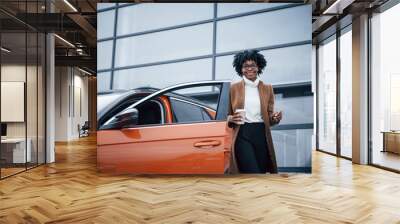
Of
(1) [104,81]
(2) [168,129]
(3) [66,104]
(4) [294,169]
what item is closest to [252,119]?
(4) [294,169]

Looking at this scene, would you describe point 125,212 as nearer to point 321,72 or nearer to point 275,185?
point 275,185

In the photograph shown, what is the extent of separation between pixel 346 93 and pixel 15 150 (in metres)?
6.82

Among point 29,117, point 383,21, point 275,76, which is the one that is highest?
point 383,21

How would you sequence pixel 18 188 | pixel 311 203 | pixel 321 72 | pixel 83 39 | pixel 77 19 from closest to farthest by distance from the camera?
pixel 311 203
pixel 18 188
pixel 77 19
pixel 321 72
pixel 83 39

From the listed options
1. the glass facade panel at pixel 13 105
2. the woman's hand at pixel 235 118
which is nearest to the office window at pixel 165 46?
the woman's hand at pixel 235 118

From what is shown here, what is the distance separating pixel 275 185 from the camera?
17.9 ft

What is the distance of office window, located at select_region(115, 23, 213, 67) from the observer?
20.7 ft

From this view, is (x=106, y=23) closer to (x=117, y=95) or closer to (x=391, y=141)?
(x=117, y=95)

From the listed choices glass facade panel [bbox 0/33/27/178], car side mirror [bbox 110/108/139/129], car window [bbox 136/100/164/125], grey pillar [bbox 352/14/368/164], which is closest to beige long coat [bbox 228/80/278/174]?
car window [bbox 136/100/164/125]

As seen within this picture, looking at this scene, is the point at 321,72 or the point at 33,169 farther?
the point at 321,72

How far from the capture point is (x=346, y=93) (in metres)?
8.61

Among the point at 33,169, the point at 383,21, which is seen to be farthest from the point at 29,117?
the point at 383,21

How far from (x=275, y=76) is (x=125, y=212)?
11.3ft

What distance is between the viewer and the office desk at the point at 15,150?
626 cm
